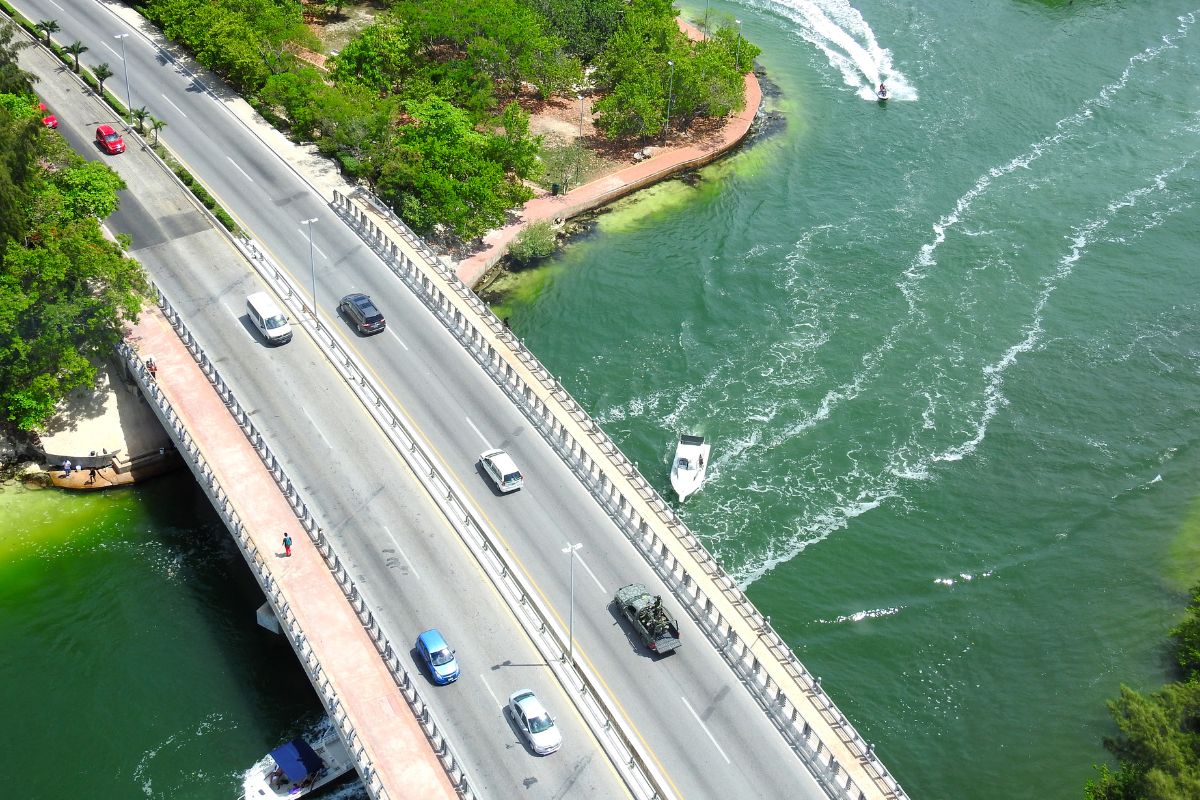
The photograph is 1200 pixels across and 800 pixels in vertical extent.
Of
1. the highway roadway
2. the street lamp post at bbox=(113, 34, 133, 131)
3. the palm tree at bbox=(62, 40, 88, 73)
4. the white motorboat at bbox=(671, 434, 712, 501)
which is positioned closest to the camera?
the highway roadway

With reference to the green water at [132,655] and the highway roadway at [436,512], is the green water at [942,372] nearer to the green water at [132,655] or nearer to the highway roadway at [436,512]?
the highway roadway at [436,512]

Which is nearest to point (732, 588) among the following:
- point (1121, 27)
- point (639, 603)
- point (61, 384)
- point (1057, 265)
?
point (639, 603)

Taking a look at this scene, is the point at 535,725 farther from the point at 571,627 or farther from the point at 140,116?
the point at 140,116

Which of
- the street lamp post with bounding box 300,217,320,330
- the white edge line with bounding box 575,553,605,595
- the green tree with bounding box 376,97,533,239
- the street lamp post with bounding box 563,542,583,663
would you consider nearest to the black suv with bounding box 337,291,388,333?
the street lamp post with bounding box 300,217,320,330

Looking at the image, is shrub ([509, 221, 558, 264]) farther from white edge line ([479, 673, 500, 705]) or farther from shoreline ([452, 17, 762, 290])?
white edge line ([479, 673, 500, 705])

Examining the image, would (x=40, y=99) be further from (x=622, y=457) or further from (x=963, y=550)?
(x=963, y=550)
